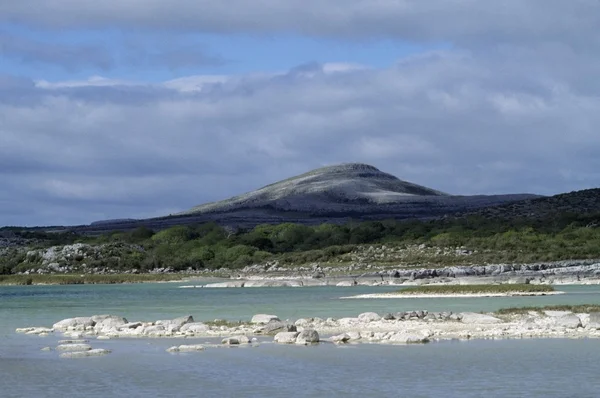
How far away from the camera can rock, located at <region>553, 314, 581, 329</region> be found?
34219 mm

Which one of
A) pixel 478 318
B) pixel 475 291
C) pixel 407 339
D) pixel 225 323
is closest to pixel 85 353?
pixel 225 323

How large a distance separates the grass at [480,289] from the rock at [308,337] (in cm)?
2686

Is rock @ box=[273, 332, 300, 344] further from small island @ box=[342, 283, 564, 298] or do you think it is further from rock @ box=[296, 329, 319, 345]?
small island @ box=[342, 283, 564, 298]

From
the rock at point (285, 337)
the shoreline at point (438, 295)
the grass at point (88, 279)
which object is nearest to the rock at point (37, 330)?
the rock at point (285, 337)

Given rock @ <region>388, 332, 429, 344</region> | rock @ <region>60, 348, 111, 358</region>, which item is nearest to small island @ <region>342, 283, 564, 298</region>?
rock @ <region>388, 332, 429, 344</region>

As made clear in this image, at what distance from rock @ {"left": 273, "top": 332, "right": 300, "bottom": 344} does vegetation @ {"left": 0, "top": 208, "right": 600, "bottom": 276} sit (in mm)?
56768

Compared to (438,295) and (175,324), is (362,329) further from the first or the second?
(438,295)

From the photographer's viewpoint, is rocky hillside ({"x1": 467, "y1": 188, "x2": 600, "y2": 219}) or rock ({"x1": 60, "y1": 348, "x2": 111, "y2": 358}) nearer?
rock ({"x1": 60, "y1": 348, "x2": 111, "y2": 358})

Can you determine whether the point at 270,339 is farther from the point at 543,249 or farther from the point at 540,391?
the point at 543,249

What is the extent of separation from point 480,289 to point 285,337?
28.7 m

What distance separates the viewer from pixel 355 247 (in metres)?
109

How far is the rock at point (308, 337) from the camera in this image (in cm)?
3281

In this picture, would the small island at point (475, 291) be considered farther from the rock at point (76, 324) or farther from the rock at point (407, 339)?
the rock at point (407, 339)

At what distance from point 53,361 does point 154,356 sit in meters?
2.91
